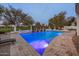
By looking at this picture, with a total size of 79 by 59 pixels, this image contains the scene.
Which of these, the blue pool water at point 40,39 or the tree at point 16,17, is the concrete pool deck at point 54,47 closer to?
the blue pool water at point 40,39

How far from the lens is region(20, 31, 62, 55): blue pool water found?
3202 millimetres

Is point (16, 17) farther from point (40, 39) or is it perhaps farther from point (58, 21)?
point (58, 21)

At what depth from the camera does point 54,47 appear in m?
3.20

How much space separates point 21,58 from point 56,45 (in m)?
0.46

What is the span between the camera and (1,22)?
320 centimetres

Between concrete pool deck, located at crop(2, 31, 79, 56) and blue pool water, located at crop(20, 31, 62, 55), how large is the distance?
4cm

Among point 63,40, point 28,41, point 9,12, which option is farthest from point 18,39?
point 63,40

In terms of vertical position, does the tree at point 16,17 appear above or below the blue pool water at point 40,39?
above

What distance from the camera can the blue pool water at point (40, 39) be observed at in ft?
10.5

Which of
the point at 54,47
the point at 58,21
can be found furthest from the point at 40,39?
the point at 58,21

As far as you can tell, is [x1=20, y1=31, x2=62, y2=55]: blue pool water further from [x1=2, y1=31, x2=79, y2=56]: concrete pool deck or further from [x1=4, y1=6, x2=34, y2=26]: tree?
[x1=4, y1=6, x2=34, y2=26]: tree

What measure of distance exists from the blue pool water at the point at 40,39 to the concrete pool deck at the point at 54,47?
42 millimetres

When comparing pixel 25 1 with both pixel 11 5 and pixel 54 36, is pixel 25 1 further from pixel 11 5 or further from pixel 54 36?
pixel 54 36

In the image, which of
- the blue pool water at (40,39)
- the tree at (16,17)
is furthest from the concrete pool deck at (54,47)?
the tree at (16,17)
